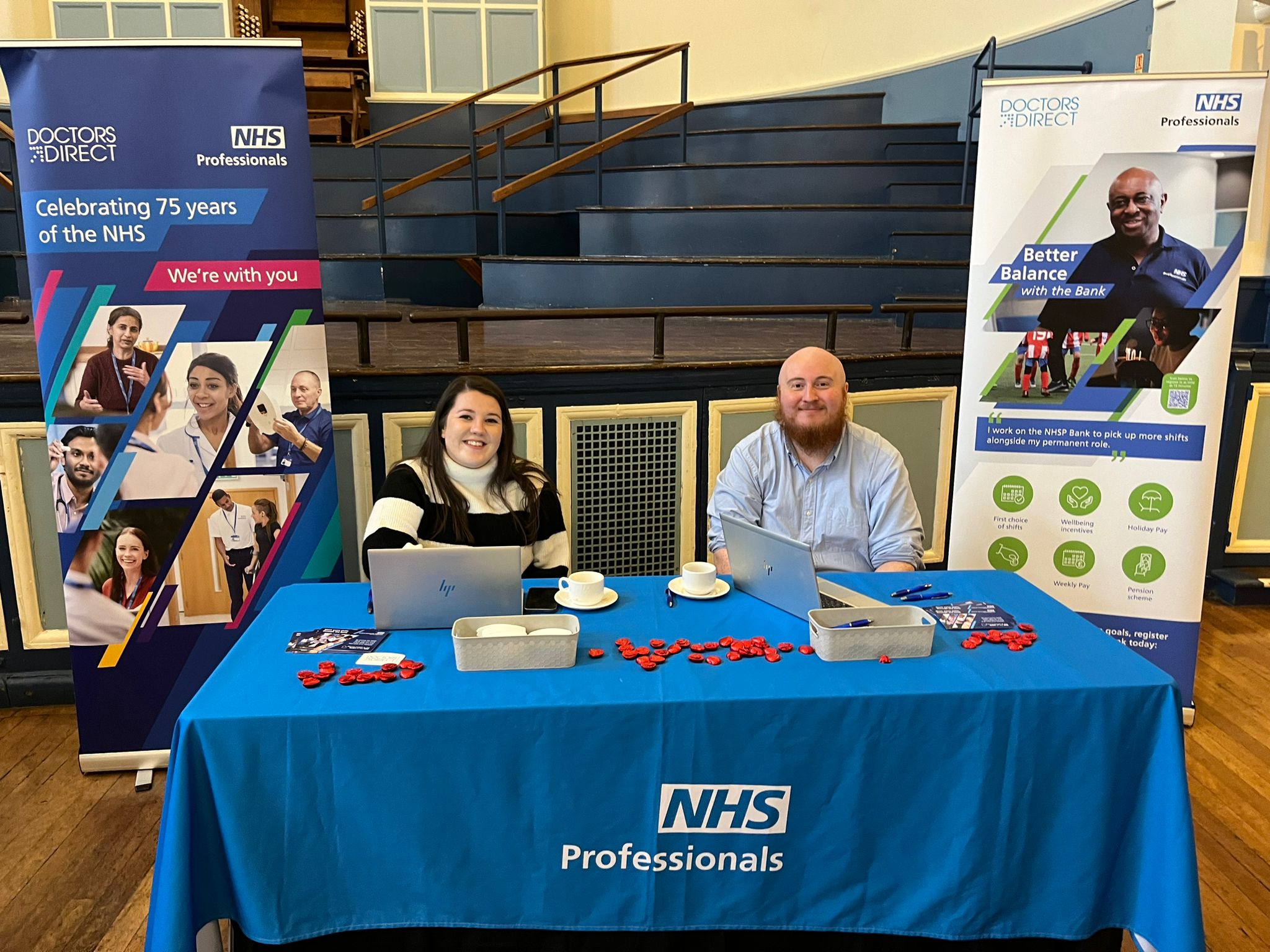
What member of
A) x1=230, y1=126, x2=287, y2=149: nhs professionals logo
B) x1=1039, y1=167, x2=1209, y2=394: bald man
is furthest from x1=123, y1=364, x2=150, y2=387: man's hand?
x1=1039, y1=167, x2=1209, y2=394: bald man

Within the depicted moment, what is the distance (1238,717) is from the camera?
3107 mm

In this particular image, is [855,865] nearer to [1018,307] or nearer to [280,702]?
[280,702]

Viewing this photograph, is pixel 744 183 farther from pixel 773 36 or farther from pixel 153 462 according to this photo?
pixel 153 462

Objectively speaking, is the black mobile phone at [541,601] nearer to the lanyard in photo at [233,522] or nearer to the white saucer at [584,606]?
the white saucer at [584,606]

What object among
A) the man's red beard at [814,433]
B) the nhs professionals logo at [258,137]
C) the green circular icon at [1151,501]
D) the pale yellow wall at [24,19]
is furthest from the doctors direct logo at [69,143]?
the pale yellow wall at [24,19]

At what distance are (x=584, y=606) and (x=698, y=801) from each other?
1.64 ft

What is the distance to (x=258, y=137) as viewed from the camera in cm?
244

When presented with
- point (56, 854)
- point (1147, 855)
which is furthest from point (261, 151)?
point (1147, 855)

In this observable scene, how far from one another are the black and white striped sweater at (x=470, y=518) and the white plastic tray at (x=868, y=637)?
82 cm

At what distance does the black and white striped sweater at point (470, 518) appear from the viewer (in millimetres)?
2227

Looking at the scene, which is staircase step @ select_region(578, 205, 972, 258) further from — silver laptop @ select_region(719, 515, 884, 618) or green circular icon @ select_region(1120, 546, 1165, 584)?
silver laptop @ select_region(719, 515, 884, 618)

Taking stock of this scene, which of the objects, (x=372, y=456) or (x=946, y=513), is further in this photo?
(x=946, y=513)

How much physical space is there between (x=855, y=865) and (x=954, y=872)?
17 centimetres

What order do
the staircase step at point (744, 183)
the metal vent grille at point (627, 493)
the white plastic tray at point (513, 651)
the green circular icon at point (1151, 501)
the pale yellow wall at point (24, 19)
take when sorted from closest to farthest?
the white plastic tray at point (513, 651)
the green circular icon at point (1151, 501)
the metal vent grille at point (627, 493)
the staircase step at point (744, 183)
the pale yellow wall at point (24, 19)
